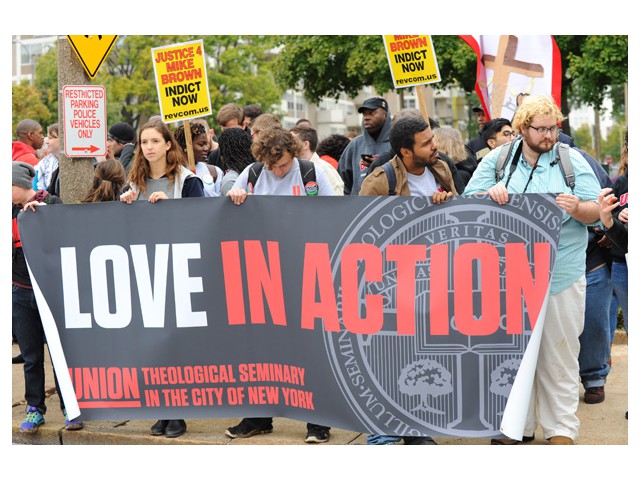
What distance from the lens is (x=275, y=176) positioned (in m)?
6.07

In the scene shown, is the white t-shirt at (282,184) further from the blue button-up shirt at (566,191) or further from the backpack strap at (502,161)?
the blue button-up shirt at (566,191)

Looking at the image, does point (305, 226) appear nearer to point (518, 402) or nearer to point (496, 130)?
point (518, 402)

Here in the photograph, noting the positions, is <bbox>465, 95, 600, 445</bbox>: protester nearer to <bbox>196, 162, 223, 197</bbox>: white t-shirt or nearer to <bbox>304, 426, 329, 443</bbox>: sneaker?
<bbox>304, 426, 329, 443</bbox>: sneaker

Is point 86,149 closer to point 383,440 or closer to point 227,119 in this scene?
point 227,119

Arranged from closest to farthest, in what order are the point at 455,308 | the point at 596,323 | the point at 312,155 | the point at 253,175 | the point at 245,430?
the point at 455,308 < the point at 245,430 < the point at 253,175 < the point at 596,323 < the point at 312,155

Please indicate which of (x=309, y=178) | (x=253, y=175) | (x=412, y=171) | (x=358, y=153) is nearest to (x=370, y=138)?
(x=358, y=153)

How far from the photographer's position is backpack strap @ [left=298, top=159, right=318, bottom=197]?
6.04m

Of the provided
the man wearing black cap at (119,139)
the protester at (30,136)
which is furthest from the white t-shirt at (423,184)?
the protester at (30,136)

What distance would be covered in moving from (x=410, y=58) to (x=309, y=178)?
9.38ft

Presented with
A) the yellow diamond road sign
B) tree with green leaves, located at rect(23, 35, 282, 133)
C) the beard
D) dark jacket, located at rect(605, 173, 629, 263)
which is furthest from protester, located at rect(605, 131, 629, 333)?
tree with green leaves, located at rect(23, 35, 282, 133)

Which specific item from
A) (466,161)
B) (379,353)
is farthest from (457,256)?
(466,161)

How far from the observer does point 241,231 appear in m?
5.67

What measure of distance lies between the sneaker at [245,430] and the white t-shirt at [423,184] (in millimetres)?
1794

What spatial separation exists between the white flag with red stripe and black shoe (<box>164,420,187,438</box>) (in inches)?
203
